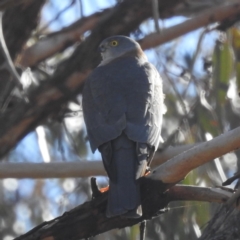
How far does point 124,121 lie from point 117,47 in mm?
1290

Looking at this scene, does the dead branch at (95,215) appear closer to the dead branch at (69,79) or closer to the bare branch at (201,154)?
the bare branch at (201,154)

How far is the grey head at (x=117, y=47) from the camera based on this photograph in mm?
4426

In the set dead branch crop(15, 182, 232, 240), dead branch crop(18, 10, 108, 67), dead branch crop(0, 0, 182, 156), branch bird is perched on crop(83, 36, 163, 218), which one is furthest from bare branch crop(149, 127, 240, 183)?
dead branch crop(18, 10, 108, 67)

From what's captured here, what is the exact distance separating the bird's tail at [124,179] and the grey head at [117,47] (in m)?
1.36

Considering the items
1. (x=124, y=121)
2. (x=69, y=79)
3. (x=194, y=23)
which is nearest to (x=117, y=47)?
(x=69, y=79)

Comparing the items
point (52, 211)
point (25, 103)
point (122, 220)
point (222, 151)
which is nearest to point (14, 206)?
point (52, 211)

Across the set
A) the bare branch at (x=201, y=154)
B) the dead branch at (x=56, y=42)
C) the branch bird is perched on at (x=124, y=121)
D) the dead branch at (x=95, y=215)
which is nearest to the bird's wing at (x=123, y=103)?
the branch bird is perched on at (x=124, y=121)

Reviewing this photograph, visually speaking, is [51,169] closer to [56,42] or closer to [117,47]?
[117,47]

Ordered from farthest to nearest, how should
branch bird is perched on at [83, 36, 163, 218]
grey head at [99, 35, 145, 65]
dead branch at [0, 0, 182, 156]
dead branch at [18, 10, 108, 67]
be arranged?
dead branch at [18, 10, 108, 67] < dead branch at [0, 0, 182, 156] < grey head at [99, 35, 145, 65] < branch bird is perched on at [83, 36, 163, 218]

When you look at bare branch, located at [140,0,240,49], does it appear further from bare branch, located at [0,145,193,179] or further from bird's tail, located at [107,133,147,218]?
bird's tail, located at [107,133,147,218]

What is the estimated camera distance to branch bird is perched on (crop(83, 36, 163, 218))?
2887 millimetres

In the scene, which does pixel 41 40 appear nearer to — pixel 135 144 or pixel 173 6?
pixel 173 6

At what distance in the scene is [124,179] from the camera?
2928 millimetres

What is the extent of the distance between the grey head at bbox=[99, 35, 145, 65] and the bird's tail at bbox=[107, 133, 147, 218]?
136 cm
